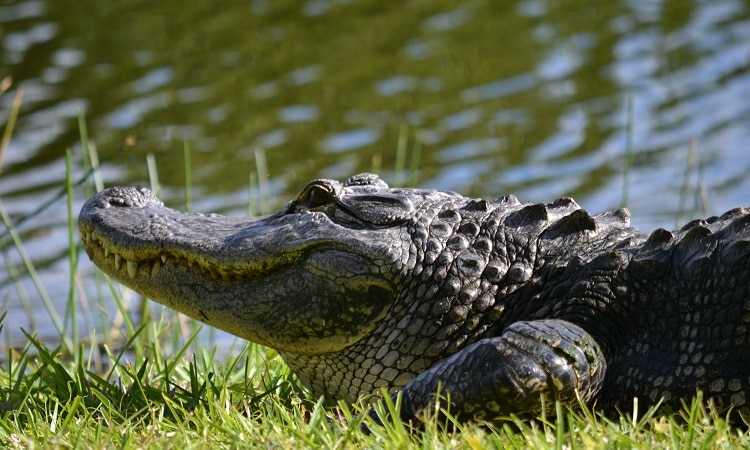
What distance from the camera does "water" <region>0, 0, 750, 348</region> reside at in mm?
8672

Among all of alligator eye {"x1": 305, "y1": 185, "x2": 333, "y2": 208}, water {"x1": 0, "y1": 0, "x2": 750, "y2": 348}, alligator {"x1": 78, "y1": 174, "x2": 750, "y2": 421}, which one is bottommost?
water {"x1": 0, "y1": 0, "x2": 750, "y2": 348}

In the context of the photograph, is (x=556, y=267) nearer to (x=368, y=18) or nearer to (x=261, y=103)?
(x=261, y=103)

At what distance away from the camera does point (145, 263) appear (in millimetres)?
3963

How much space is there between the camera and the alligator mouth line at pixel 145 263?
12.6 ft

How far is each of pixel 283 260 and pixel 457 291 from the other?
0.58 metres

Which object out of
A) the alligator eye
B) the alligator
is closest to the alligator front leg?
the alligator

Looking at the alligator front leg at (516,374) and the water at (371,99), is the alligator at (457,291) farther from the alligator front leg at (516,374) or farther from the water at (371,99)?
the water at (371,99)

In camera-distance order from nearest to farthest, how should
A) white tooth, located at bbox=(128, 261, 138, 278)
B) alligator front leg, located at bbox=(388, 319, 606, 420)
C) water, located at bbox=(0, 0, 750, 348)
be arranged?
alligator front leg, located at bbox=(388, 319, 606, 420)
white tooth, located at bbox=(128, 261, 138, 278)
water, located at bbox=(0, 0, 750, 348)

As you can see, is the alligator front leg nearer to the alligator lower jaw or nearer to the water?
the alligator lower jaw

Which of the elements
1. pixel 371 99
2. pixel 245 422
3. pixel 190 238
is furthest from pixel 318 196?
pixel 371 99

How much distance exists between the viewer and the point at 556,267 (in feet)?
11.8

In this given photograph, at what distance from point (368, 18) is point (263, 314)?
9.08 m

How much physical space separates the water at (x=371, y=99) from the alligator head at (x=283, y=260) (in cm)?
291

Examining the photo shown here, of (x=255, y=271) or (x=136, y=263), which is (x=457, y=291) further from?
(x=136, y=263)
